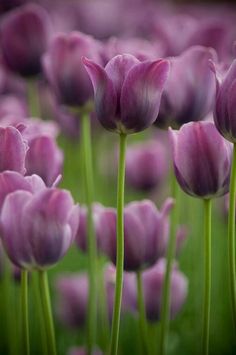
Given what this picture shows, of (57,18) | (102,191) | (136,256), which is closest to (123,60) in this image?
(136,256)

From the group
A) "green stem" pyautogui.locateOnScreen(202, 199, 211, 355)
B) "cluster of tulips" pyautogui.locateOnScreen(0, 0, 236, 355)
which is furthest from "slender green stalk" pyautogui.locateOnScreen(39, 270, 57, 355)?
"green stem" pyautogui.locateOnScreen(202, 199, 211, 355)

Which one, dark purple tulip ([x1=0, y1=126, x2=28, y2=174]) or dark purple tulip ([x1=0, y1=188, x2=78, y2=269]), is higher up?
dark purple tulip ([x1=0, y1=126, x2=28, y2=174])

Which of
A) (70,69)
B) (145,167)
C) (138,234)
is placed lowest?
(145,167)

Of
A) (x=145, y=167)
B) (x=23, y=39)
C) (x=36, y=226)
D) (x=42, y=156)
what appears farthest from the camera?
(x=145, y=167)

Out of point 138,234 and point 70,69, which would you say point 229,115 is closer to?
point 138,234

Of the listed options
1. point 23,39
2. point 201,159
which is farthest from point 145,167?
point 201,159

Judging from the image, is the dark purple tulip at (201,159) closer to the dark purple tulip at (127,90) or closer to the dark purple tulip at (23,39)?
the dark purple tulip at (127,90)

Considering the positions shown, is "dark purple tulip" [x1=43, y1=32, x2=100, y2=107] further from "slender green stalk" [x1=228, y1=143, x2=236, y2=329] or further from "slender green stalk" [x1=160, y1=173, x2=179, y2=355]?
"slender green stalk" [x1=228, y1=143, x2=236, y2=329]
